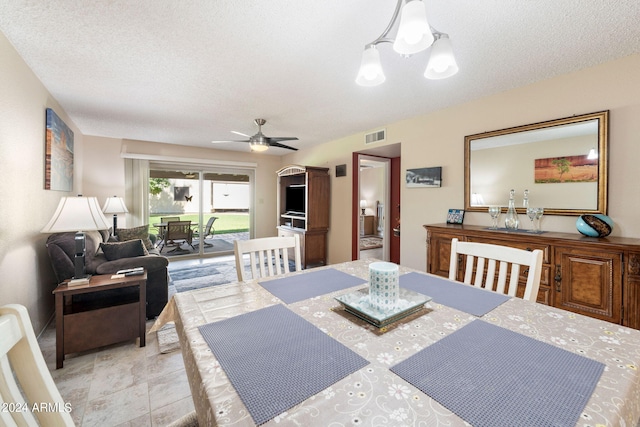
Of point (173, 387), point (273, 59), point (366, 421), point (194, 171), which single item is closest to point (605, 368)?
point (366, 421)

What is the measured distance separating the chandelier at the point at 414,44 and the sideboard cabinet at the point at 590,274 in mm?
1614

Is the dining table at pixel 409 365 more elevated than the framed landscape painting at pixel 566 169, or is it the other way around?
the framed landscape painting at pixel 566 169

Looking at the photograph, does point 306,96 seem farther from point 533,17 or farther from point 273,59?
point 533,17

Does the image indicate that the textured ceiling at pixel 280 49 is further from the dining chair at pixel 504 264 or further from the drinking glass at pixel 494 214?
the dining chair at pixel 504 264

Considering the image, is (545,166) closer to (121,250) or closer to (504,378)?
(504,378)

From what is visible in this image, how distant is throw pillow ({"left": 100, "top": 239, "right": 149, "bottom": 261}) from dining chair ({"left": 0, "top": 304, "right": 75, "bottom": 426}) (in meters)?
2.37

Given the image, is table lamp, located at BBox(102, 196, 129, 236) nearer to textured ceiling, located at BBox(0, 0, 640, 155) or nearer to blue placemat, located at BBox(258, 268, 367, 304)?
textured ceiling, located at BBox(0, 0, 640, 155)

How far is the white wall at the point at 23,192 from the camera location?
6.00 ft

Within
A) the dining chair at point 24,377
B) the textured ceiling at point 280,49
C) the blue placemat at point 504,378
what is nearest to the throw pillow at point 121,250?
the textured ceiling at point 280,49

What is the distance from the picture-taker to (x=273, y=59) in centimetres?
207

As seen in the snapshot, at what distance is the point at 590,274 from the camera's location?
1.86 meters

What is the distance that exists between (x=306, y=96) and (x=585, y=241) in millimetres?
2677

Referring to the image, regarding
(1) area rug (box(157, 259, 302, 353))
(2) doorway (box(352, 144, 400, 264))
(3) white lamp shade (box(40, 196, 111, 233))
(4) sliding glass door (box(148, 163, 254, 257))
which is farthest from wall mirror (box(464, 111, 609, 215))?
(4) sliding glass door (box(148, 163, 254, 257))

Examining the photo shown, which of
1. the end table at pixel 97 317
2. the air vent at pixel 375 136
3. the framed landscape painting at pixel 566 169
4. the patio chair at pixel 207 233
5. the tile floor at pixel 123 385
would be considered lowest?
the tile floor at pixel 123 385
